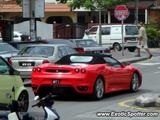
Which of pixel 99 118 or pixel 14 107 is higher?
pixel 14 107

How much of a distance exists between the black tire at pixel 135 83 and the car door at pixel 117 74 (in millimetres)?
405

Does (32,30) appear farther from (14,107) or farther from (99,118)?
(14,107)

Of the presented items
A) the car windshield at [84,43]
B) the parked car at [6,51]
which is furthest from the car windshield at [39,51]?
the car windshield at [84,43]

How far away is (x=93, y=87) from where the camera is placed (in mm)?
16047

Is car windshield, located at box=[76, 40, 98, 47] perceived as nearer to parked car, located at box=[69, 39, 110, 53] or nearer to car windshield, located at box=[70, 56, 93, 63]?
parked car, located at box=[69, 39, 110, 53]

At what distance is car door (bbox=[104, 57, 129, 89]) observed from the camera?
1708cm

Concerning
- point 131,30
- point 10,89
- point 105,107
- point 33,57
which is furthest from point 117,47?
point 10,89

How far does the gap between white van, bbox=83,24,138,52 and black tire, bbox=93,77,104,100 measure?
26.3 m

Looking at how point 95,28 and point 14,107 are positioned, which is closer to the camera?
point 14,107

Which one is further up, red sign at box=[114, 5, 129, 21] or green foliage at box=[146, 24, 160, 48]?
red sign at box=[114, 5, 129, 21]

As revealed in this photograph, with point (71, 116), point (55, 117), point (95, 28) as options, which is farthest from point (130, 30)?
point (55, 117)

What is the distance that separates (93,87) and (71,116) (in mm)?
3020

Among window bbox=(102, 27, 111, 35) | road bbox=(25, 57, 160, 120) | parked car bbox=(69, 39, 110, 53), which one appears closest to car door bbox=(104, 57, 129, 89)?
road bbox=(25, 57, 160, 120)

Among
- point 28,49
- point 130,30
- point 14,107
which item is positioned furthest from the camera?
point 130,30
